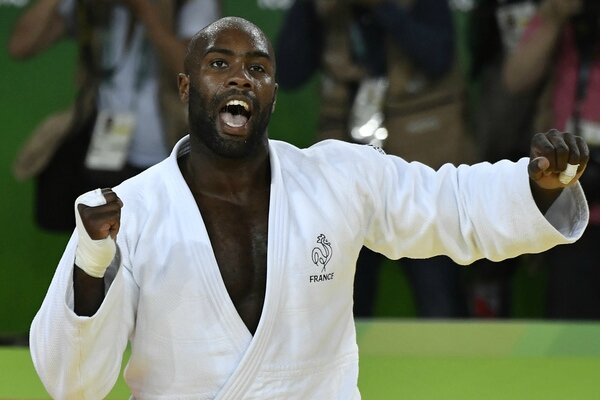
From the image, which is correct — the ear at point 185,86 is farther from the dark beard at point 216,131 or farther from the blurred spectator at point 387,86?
the blurred spectator at point 387,86

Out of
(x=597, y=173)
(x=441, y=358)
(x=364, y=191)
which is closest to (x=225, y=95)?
(x=364, y=191)

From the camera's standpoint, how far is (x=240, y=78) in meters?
Result: 2.33

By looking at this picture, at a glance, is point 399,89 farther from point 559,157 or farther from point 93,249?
point 93,249

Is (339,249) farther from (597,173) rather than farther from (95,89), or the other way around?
(95,89)

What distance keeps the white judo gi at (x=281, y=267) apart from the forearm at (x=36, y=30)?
2.18 metres

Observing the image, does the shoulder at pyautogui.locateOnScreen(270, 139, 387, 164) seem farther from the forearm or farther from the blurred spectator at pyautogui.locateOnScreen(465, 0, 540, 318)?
the forearm

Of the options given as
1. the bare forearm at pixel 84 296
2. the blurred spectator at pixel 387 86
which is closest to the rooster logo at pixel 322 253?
the bare forearm at pixel 84 296

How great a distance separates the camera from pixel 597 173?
4.13 metres

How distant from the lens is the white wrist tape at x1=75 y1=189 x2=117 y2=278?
205 cm

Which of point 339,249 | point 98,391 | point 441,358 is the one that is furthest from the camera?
point 441,358

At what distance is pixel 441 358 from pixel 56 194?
5.42 ft

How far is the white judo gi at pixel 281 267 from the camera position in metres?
2.17

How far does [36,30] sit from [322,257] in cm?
257

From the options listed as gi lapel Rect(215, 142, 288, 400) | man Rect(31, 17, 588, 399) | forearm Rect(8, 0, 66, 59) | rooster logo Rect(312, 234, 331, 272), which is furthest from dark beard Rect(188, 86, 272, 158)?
forearm Rect(8, 0, 66, 59)
